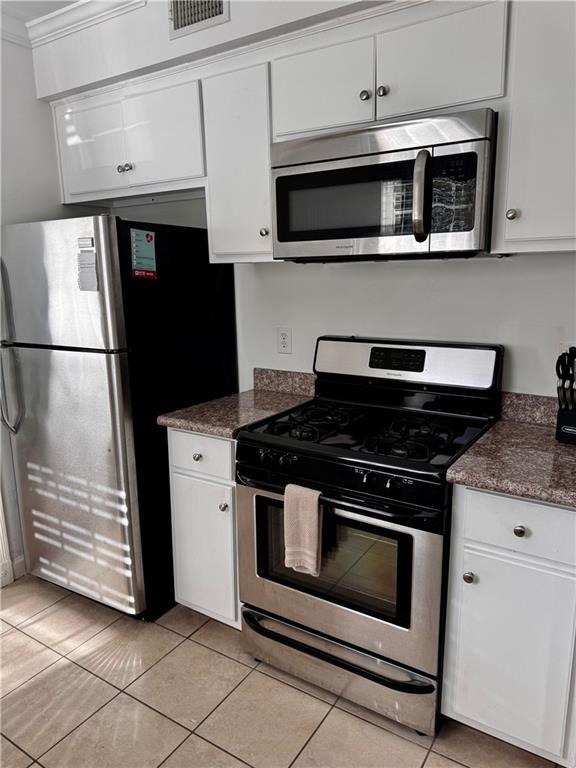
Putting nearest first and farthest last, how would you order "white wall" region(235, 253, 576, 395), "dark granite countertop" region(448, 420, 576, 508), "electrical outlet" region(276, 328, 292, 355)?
"dark granite countertop" region(448, 420, 576, 508) < "white wall" region(235, 253, 576, 395) < "electrical outlet" region(276, 328, 292, 355)

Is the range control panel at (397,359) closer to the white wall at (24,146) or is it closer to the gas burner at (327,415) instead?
the gas burner at (327,415)

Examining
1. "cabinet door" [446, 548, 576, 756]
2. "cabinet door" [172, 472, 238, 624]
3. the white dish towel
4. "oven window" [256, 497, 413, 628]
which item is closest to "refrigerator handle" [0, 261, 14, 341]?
"cabinet door" [172, 472, 238, 624]

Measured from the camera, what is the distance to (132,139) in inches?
90.0

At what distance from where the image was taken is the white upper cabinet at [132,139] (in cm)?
213

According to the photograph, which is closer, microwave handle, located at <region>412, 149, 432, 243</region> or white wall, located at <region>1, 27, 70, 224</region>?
microwave handle, located at <region>412, 149, 432, 243</region>

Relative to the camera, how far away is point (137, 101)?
7.36 ft

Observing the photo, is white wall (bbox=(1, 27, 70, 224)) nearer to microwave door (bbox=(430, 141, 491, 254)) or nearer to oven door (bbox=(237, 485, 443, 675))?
oven door (bbox=(237, 485, 443, 675))

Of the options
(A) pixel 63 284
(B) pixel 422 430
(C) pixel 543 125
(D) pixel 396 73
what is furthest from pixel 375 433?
(A) pixel 63 284

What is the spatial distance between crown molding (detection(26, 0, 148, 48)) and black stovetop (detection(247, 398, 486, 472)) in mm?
1710

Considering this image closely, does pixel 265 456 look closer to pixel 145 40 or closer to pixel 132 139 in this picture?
pixel 132 139

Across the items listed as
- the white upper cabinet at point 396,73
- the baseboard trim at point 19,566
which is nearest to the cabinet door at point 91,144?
the white upper cabinet at point 396,73

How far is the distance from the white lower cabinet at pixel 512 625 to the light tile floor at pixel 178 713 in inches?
7.9

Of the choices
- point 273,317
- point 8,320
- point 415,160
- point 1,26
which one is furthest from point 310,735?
point 1,26

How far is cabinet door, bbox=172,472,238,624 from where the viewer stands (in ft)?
6.74
